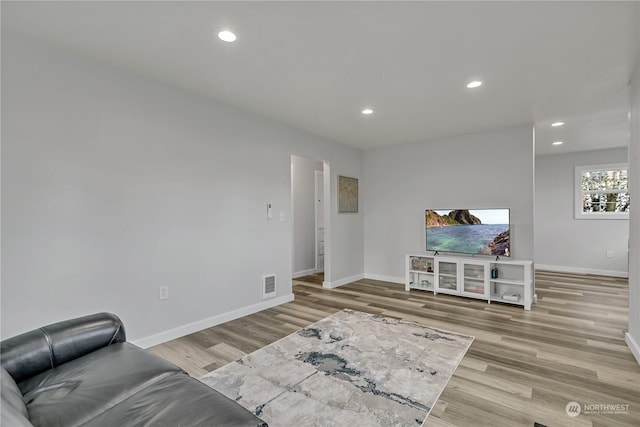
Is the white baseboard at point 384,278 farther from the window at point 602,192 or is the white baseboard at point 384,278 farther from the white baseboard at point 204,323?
the window at point 602,192

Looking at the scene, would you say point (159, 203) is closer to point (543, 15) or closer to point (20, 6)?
point (20, 6)

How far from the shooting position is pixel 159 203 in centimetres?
285

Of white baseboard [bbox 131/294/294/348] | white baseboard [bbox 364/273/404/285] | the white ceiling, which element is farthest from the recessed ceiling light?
white baseboard [bbox 364/273/404/285]

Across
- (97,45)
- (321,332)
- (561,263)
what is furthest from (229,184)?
(561,263)

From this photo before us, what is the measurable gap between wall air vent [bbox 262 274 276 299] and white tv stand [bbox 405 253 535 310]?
7.23 feet

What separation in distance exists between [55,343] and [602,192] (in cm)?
827

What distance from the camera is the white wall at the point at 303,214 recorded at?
20.1 ft

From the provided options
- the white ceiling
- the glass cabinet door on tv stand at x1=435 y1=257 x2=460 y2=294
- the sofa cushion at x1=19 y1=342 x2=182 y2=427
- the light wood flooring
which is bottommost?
the light wood flooring

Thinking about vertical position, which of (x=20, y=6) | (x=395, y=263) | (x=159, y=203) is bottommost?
(x=395, y=263)

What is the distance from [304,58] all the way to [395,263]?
3.99 m

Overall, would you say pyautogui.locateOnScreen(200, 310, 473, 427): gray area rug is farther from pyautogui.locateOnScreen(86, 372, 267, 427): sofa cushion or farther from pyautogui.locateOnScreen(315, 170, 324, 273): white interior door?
pyautogui.locateOnScreen(315, 170, 324, 273): white interior door

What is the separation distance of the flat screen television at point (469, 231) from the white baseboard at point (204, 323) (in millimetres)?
2581

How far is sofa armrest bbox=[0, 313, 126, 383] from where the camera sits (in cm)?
143

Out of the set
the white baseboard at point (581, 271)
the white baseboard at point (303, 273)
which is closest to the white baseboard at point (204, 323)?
the white baseboard at point (303, 273)
